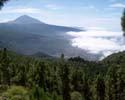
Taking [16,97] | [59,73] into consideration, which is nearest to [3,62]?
[59,73]

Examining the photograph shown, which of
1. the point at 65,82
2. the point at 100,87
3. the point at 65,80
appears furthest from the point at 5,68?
the point at 100,87

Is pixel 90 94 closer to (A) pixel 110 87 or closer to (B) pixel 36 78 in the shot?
(A) pixel 110 87

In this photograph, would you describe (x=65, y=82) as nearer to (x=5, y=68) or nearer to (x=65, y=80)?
(x=65, y=80)

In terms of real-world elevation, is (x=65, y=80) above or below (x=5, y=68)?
below

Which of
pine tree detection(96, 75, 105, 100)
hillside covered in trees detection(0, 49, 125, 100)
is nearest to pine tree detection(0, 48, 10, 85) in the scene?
hillside covered in trees detection(0, 49, 125, 100)

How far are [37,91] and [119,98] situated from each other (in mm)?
78777

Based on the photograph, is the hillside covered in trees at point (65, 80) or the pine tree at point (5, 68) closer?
the hillside covered in trees at point (65, 80)

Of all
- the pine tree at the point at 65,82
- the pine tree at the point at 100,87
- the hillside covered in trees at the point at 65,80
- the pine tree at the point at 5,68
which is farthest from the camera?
the pine tree at the point at 5,68

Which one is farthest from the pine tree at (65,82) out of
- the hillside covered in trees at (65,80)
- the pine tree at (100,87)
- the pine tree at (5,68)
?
the pine tree at (5,68)

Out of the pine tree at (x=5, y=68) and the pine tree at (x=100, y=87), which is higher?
the pine tree at (x=5, y=68)

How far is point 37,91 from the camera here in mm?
24969

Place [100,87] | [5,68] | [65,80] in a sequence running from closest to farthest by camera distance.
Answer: [65,80], [100,87], [5,68]

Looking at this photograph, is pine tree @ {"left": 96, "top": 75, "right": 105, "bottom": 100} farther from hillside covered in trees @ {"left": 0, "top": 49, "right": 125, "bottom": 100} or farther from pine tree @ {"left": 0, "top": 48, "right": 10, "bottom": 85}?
pine tree @ {"left": 0, "top": 48, "right": 10, "bottom": 85}

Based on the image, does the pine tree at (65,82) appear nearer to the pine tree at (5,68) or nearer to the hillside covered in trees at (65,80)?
the hillside covered in trees at (65,80)
